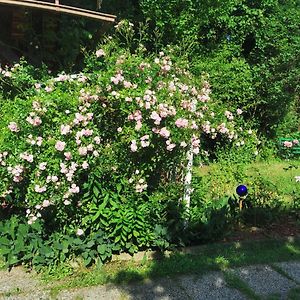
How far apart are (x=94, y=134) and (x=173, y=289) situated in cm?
156

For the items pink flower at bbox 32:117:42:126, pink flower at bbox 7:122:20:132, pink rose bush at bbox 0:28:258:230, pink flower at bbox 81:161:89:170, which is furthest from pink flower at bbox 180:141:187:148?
pink flower at bbox 7:122:20:132

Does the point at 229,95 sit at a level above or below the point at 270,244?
above

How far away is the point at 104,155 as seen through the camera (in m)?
3.94

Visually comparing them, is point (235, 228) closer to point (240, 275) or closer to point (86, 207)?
point (240, 275)

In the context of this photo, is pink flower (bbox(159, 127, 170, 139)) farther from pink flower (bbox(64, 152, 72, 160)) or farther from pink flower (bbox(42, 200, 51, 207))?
pink flower (bbox(42, 200, 51, 207))

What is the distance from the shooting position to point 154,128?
3.82 metres

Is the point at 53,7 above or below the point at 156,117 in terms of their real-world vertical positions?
above

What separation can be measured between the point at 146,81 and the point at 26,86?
7.09 feet

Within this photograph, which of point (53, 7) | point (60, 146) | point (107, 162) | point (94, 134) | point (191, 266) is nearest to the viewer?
point (60, 146)

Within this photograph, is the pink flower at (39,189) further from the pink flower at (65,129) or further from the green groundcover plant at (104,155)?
the pink flower at (65,129)

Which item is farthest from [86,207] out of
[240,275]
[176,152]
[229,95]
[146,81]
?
[229,95]

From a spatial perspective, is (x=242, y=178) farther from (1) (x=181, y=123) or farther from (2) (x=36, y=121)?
(2) (x=36, y=121)

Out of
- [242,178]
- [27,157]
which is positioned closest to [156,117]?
[27,157]

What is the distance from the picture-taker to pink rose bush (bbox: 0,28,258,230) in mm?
3762
